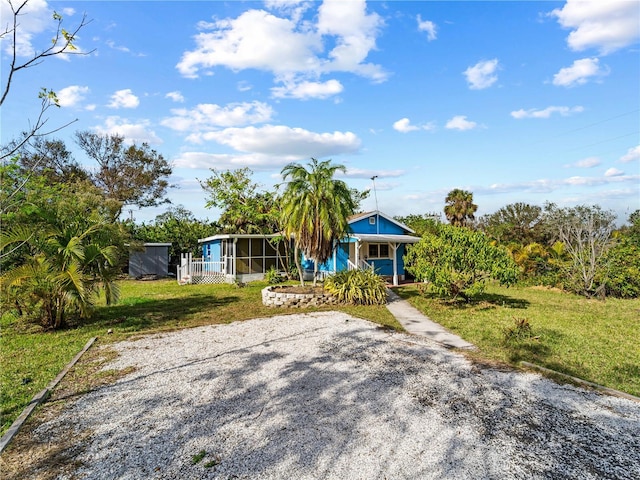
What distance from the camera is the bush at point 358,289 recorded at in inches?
500

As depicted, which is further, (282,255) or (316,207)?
(282,255)

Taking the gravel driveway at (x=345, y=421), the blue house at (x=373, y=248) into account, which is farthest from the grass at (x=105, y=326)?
the blue house at (x=373, y=248)

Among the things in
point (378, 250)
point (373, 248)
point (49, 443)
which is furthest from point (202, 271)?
point (49, 443)

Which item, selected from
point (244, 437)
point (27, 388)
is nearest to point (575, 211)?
point (244, 437)

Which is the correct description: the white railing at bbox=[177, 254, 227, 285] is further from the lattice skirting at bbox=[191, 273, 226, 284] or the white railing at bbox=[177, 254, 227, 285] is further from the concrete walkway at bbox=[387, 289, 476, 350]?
the concrete walkway at bbox=[387, 289, 476, 350]

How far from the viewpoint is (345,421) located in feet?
13.7

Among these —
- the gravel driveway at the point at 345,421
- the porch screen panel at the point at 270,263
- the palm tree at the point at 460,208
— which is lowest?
the gravel driveway at the point at 345,421

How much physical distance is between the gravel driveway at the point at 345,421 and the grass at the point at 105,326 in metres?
1.06

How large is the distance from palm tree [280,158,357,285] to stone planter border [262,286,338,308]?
1.43 m

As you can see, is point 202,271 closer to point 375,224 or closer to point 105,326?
point 375,224

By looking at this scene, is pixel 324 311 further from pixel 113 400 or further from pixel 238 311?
pixel 113 400

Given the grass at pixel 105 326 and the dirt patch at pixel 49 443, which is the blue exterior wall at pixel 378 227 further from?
the dirt patch at pixel 49 443

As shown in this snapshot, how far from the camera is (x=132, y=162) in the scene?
3066 cm

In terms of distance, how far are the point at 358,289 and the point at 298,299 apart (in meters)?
2.04
